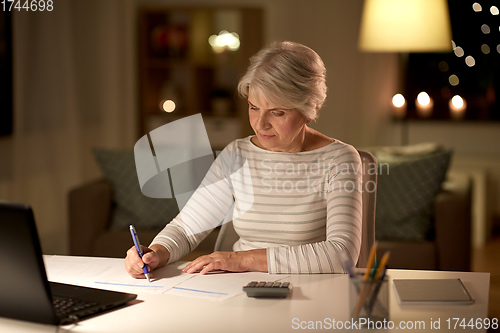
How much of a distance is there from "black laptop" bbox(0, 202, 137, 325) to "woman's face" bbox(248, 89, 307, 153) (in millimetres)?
612

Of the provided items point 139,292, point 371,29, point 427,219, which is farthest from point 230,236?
point 371,29

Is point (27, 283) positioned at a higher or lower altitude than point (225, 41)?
lower

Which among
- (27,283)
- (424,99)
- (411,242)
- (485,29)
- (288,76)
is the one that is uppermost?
(485,29)

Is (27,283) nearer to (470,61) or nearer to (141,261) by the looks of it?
(141,261)

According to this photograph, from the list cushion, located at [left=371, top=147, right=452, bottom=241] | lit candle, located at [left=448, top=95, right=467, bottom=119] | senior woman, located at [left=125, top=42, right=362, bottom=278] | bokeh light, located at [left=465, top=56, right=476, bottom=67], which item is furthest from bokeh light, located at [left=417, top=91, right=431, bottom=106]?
→ senior woman, located at [left=125, top=42, right=362, bottom=278]

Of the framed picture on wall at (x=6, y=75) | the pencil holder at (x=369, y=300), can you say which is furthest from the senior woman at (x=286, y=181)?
the framed picture on wall at (x=6, y=75)

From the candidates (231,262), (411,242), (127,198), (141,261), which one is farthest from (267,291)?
(127,198)

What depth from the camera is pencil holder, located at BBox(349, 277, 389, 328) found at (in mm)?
882

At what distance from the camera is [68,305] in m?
0.99

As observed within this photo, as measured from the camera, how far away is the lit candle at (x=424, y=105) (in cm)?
446

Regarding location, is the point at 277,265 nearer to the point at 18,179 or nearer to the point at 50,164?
the point at 18,179

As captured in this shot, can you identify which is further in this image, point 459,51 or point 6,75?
point 459,51

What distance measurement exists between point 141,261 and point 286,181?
476mm

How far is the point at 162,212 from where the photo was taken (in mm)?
2713
